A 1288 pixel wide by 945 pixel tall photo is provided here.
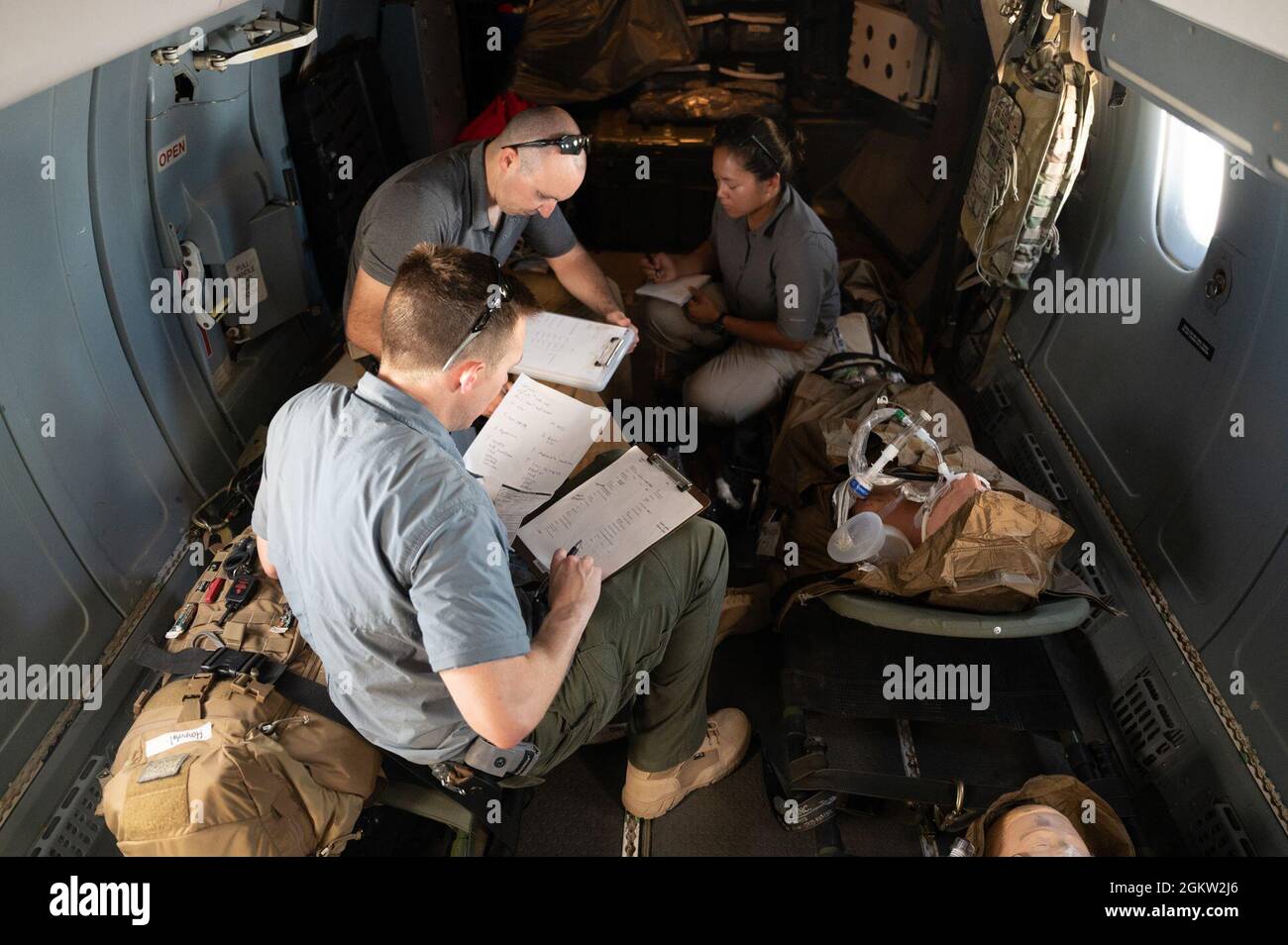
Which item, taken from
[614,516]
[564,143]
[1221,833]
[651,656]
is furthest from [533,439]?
[1221,833]

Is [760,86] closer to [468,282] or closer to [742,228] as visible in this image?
[742,228]

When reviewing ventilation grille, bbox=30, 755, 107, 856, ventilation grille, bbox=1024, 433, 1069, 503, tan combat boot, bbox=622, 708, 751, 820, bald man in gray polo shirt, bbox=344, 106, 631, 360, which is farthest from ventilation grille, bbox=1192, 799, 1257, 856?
ventilation grille, bbox=30, 755, 107, 856

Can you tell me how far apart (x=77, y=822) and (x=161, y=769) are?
908 millimetres

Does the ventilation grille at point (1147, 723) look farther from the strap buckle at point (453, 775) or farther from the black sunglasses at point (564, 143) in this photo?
the black sunglasses at point (564, 143)

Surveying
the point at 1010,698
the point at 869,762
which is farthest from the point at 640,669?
the point at 1010,698

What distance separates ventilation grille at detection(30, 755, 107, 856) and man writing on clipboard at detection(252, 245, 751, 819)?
1026mm

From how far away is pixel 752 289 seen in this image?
3.91 meters

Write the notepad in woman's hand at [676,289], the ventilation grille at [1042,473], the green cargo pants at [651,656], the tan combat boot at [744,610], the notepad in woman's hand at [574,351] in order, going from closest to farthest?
the green cargo pants at [651,656]
the notepad in woman's hand at [574,351]
the tan combat boot at [744,610]
the ventilation grille at [1042,473]
the notepad in woman's hand at [676,289]

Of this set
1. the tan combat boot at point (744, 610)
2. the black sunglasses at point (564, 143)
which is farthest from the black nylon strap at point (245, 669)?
the black sunglasses at point (564, 143)

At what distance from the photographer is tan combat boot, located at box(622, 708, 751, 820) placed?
2.93 m

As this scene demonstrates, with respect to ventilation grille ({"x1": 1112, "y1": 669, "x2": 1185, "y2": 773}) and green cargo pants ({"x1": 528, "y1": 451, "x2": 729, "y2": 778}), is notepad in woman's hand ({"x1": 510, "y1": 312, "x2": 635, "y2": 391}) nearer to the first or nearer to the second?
green cargo pants ({"x1": 528, "y1": 451, "x2": 729, "y2": 778})

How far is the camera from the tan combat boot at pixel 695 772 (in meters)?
2.93

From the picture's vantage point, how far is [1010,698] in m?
2.86

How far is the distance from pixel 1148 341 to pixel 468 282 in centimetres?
268
